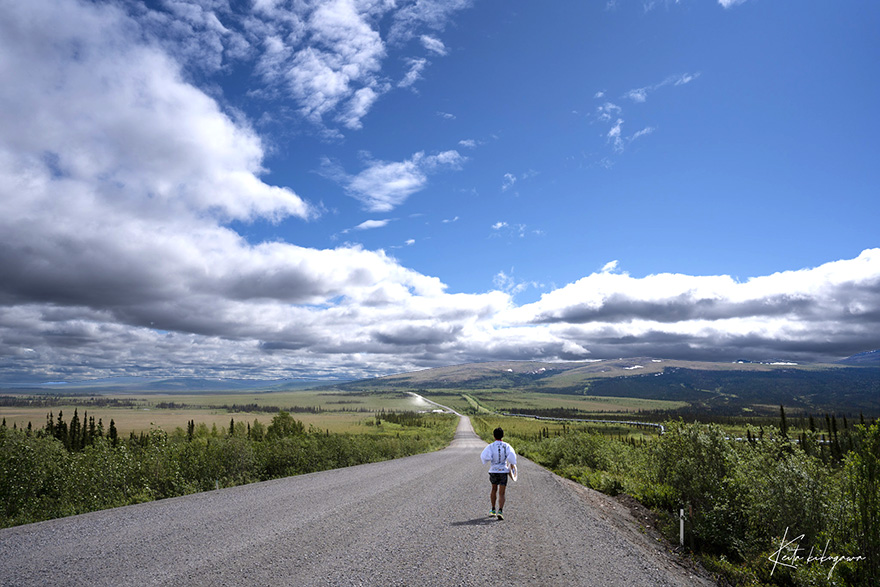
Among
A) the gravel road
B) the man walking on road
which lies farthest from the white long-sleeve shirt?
the gravel road

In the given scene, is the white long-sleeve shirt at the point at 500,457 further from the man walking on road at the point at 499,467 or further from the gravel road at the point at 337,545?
the gravel road at the point at 337,545

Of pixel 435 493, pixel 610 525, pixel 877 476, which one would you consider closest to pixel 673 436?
pixel 610 525

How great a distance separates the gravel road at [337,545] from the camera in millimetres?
8453

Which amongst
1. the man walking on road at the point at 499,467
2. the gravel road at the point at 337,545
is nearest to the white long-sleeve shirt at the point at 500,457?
the man walking on road at the point at 499,467

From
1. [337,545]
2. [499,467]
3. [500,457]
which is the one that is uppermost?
[500,457]

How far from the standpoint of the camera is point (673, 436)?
1552 centimetres

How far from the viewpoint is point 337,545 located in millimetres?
10242

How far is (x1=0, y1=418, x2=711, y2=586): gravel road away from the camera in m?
8.45

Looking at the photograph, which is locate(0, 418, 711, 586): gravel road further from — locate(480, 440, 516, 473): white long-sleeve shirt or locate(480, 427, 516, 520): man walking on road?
locate(480, 440, 516, 473): white long-sleeve shirt

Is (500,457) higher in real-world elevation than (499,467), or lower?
higher

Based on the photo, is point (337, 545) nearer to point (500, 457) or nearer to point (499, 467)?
point (499, 467)

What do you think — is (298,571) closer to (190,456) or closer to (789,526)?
(789,526)

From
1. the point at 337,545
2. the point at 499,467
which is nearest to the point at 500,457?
the point at 499,467

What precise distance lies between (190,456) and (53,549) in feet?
45.0
